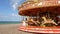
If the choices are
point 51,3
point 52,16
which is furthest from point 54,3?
point 52,16

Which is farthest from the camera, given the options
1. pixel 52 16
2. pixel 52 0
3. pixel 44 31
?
pixel 52 16

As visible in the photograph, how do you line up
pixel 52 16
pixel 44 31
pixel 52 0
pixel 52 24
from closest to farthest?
pixel 44 31 < pixel 52 0 < pixel 52 24 < pixel 52 16

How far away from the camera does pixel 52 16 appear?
15.8 metres

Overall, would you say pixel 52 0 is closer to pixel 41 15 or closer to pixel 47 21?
pixel 47 21

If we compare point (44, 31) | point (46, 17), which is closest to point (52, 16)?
point (46, 17)

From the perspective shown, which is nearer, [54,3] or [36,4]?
[54,3]

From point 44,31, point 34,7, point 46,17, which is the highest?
point 34,7

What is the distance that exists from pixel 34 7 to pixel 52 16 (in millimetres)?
3545

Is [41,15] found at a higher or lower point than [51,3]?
lower

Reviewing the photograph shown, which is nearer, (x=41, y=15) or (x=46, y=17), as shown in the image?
(x=46, y=17)

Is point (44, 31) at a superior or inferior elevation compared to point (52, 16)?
inferior

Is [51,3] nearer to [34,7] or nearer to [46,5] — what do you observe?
[46,5]

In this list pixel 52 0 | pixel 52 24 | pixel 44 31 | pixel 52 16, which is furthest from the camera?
pixel 52 16

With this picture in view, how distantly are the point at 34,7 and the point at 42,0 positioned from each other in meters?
1.02
